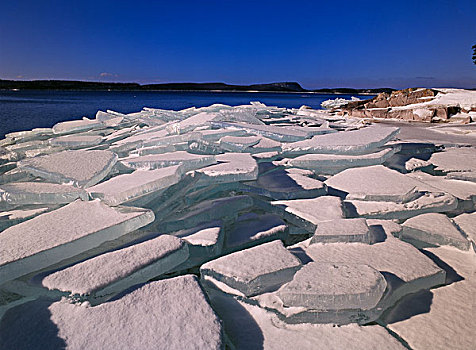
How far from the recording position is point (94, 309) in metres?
0.89

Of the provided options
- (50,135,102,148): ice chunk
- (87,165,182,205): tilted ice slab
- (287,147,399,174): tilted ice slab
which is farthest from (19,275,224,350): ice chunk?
(50,135,102,148): ice chunk

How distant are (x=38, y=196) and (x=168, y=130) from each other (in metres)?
1.42

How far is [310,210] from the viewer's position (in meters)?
1.47

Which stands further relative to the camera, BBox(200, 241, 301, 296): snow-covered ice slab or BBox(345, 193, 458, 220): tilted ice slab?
BBox(345, 193, 458, 220): tilted ice slab

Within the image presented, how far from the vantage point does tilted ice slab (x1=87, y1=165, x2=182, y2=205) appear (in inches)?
53.9

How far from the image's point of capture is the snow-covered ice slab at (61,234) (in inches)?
39.4

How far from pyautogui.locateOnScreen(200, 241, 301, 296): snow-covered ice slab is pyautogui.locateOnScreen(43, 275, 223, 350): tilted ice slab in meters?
0.10

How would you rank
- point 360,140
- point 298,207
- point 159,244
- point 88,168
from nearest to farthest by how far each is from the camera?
point 159,244, point 298,207, point 88,168, point 360,140

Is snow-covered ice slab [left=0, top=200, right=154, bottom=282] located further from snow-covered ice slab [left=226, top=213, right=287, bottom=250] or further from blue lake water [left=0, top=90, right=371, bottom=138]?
blue lake water [left=0, top=90, right=371, bottom=138]

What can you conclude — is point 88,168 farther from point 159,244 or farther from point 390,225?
point 390,225

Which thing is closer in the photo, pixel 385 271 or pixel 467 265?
pixel 385 271

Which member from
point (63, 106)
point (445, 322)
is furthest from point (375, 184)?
point (63, 106)

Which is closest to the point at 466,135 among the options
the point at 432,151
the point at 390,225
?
the point at 432,151

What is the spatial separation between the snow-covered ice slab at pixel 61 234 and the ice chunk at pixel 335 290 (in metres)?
0.67
